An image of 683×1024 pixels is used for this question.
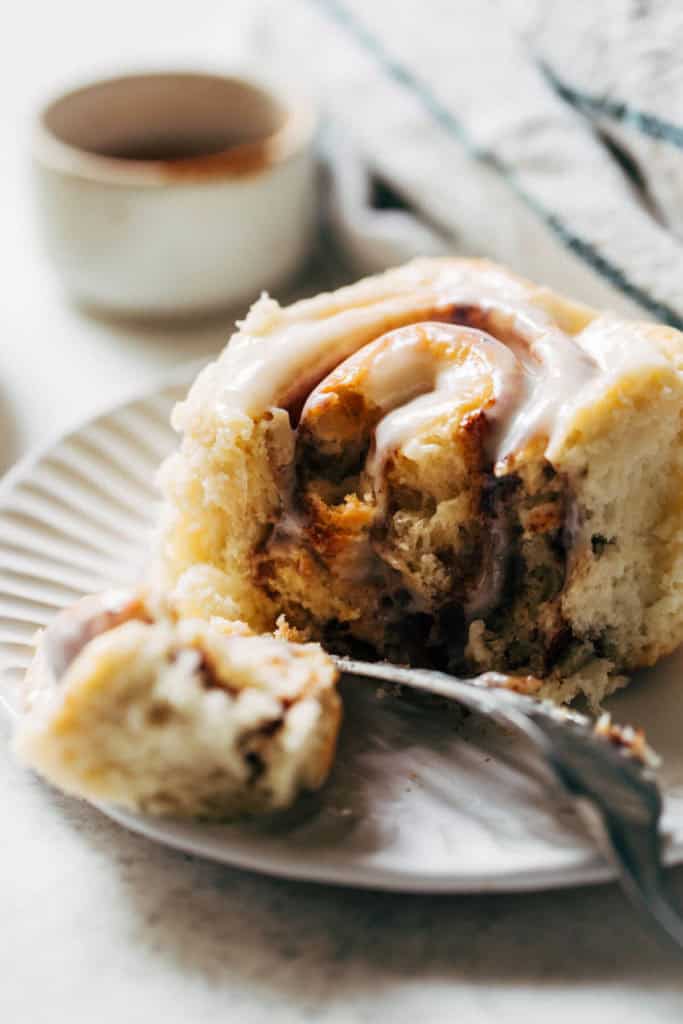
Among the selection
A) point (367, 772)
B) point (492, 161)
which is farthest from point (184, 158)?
point (367, 772)

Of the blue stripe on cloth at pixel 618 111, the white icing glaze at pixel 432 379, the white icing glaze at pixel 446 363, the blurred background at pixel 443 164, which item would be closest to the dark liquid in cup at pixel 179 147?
the blurred background at pixel 443 164

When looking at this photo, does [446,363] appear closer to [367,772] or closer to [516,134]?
[367,772]

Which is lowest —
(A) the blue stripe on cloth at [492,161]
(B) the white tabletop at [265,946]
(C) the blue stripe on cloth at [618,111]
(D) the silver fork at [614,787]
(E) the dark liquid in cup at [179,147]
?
(B) the white tabletop at [265,946]

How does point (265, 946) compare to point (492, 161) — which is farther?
point (492, 161)

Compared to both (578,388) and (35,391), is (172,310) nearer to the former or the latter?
(35,391)

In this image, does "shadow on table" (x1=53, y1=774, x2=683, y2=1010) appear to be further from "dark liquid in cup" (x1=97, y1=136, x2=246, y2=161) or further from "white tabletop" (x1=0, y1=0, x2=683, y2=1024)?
"dark liquid in cup" (x1=97, y1=136, x2=246, y2=161)

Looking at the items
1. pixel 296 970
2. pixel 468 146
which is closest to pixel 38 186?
pixel 468 146

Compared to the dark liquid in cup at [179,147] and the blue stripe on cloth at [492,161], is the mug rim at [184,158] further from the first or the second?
the blue stripe on cloth at [492,161]
